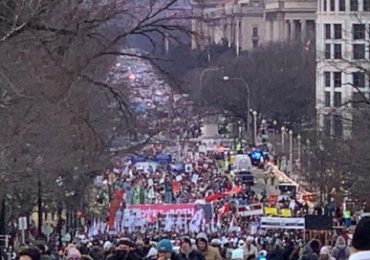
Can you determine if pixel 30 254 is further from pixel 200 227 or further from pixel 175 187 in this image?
pixel 175 187

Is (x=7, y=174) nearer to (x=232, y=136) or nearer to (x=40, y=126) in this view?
(x=40, y=126)

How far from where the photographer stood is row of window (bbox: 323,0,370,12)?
293 ft

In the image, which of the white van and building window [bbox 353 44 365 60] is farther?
building window [bbox 353 44 365 60]

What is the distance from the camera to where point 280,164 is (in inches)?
2992

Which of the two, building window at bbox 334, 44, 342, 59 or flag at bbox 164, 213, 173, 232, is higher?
building window at bbox 334, 44, 342, 59

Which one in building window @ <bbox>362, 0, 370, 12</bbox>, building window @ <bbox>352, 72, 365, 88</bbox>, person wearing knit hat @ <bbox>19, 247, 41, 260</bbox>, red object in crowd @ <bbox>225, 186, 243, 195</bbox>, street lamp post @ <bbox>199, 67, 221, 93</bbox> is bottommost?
person wearing knit hat @ <bbox>19, 247, 41, 260</bbox>

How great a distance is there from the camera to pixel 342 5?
96.2 m

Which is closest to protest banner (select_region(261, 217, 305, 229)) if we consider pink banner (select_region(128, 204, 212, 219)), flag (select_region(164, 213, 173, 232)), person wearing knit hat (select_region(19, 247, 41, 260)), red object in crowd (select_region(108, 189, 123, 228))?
flag (select_region(164, 213, 173, 232))

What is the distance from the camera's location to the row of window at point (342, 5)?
89294mm

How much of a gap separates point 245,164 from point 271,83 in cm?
2885

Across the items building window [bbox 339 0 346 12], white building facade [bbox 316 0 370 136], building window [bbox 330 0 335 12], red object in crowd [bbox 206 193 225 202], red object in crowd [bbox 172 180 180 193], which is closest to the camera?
red object in crowd [bbox 206 193 225 202]

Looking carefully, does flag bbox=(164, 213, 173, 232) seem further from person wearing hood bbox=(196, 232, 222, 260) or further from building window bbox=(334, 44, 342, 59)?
building window bbox=(334, 44, 342, 59)

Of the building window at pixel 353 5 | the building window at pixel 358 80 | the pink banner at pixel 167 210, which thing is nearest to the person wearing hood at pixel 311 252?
the pink banner at pixel 167 210

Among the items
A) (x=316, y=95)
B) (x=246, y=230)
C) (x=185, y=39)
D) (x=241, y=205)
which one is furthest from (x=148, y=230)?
(x=316, y=95)
